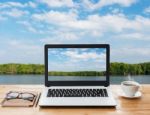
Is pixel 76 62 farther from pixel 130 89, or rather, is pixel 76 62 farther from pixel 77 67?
pixel 130 89

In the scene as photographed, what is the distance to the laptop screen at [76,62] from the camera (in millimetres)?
1618

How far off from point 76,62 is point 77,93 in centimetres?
21

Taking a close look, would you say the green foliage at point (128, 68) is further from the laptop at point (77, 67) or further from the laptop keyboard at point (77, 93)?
the laptop keyboard at point (77, 93)

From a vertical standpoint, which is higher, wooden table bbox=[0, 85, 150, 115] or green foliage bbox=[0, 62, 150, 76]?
green foliage bbox=[0, 62, 150, 76]

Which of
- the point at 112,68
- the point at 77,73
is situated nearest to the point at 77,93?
the point at 77,73

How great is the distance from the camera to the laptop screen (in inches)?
63.7

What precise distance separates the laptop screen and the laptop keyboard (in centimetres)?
9

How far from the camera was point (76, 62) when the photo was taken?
165 cm

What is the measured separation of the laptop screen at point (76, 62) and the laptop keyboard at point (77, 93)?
92 mm

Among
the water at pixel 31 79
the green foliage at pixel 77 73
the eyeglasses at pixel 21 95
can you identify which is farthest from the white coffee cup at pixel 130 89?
the water at pixel 31 79

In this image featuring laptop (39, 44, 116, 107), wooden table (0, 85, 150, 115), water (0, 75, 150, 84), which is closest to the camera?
wooden table (0, 85, 150, 115)

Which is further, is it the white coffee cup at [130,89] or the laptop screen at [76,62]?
the laptop screen at [76,62]

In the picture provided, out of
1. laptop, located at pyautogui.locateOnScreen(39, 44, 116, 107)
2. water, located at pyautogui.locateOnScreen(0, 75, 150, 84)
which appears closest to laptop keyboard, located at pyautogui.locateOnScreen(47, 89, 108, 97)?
laptop, located at pyautogui.locateOnScreen(39, 44, 116, 107)

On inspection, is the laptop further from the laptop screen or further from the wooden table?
the wooden table
